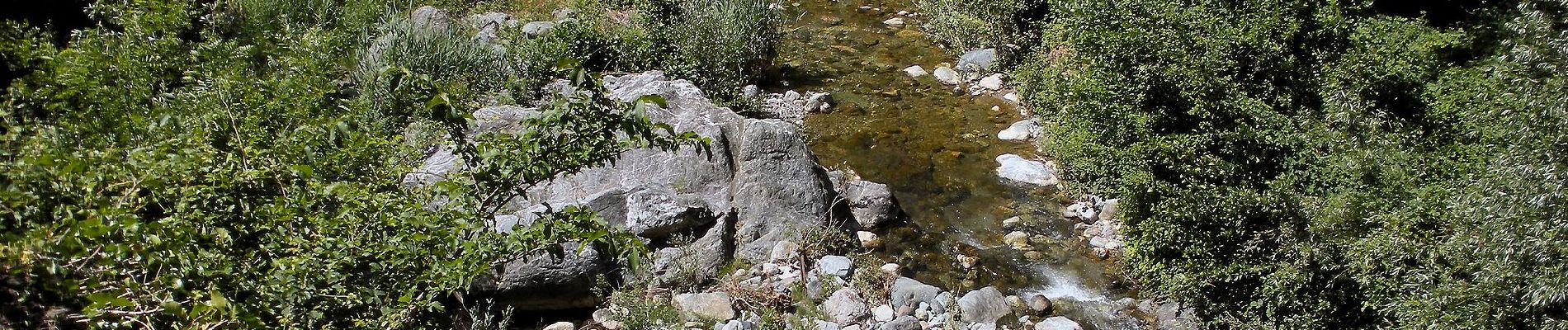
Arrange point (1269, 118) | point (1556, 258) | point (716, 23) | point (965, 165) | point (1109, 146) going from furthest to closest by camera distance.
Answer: point (716, 23), point (965, 165), point (1109, 146), point (1269, 118), point (1556, 258)

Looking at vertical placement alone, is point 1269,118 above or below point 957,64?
above

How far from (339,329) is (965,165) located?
19.6 ft

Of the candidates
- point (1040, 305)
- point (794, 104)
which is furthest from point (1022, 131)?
point (1040, 305)

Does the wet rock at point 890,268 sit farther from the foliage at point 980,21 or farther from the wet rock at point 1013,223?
the foliage at point 980,21

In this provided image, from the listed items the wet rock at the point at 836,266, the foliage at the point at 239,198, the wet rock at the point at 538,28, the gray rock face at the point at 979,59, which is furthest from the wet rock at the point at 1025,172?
the foliage at the point at 239,198

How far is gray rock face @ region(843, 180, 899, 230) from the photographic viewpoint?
313 inches

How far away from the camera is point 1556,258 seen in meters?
4.14

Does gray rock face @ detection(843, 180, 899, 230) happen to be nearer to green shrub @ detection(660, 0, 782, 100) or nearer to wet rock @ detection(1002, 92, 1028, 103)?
green shrub @ detection(660, 0, 782, 100)

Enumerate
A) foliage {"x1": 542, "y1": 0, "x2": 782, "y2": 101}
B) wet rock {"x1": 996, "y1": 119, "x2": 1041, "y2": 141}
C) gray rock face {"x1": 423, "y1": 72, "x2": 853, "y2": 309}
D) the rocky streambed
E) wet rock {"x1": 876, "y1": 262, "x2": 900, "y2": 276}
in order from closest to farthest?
the rocky streambed
gray rock face {"x1": 423, "y1": 72, "x2": 853, "y2": 309}
wet rock {"x1": 876, "y1": 262, "x2": 900, "y2": 276}
wet rock {"x1": 996, "y1": 119, "x2": 1041, "y2": 141}
foliage {"x1": 542, "y1": 0, "x2": 782, "y2": 101}

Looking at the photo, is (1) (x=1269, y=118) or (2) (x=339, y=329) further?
(1) (x=1269, y=118)

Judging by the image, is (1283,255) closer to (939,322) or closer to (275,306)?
(939,322)

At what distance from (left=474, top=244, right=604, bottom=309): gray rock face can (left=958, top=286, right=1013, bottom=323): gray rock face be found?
7.60ft

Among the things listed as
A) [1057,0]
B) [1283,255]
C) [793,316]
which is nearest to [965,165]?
[1057,0]

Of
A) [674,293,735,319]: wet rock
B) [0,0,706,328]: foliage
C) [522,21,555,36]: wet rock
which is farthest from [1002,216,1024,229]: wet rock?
[522,21,555,36]: wet rock
